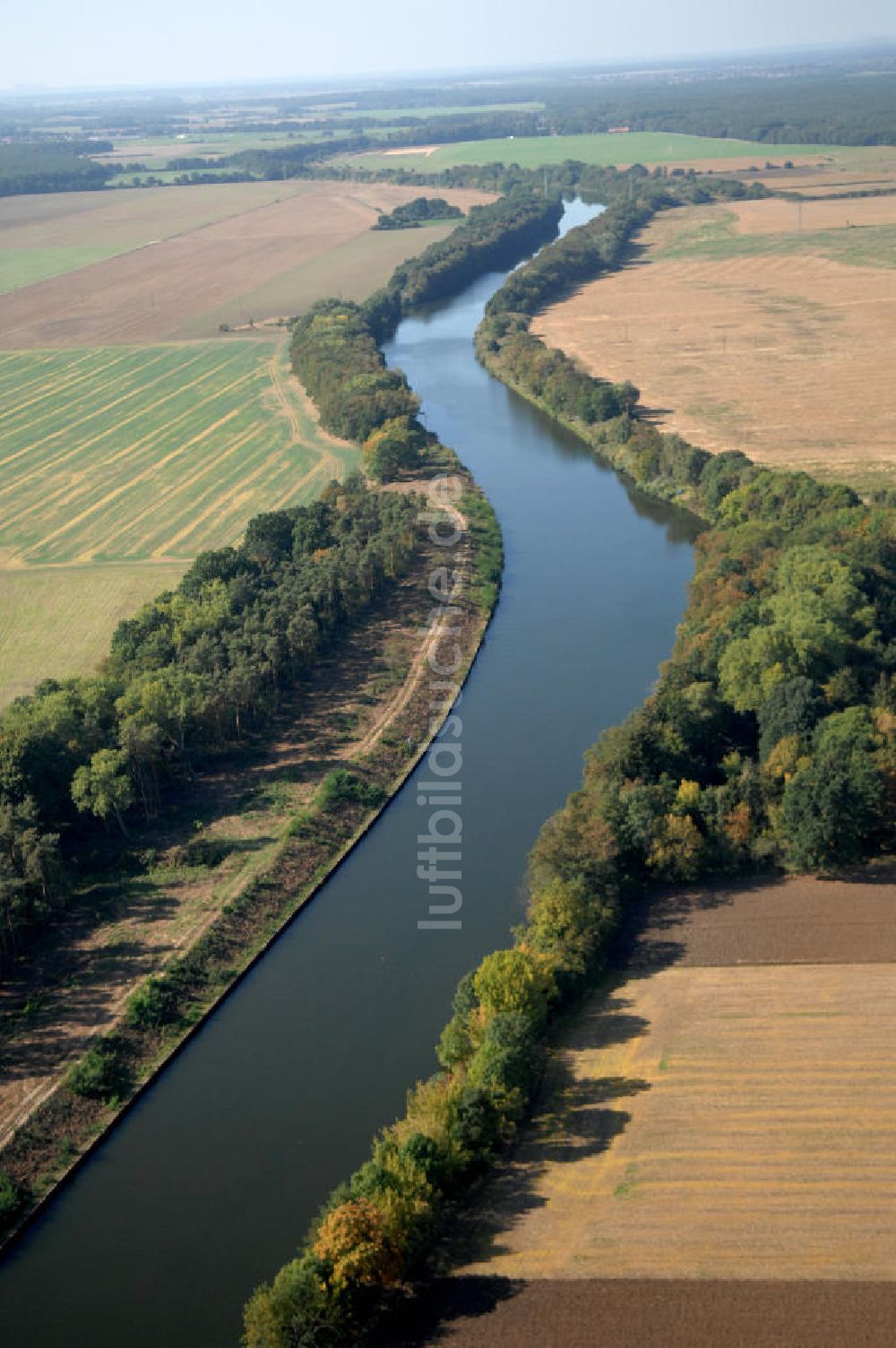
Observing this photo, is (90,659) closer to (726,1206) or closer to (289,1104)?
(289,1104)

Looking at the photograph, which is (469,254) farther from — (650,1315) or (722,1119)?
(650,1315)

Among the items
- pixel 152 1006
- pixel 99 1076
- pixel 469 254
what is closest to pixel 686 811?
pixel 152 1006

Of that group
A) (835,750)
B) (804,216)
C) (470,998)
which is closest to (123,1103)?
(470,998)

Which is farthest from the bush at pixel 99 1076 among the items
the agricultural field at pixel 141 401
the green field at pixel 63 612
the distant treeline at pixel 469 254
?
the distant treeline at pixel 469 254

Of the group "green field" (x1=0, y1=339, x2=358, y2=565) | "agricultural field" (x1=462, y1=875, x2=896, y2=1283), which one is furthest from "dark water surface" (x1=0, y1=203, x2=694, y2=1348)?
"green field" (x1=0, y1=339, x2=358, y2=565)

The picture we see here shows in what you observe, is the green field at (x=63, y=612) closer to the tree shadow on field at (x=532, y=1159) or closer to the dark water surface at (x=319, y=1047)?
the dark water surface at (x=319, y=1047)

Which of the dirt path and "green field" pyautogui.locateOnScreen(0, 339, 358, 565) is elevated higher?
"green field" pyautogui.locateOnScreen(0, 339, 358, 565)

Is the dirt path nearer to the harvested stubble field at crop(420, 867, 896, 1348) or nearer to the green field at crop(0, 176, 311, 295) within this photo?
the harvested stubble field at crop(420, 867, 896, 1348)
